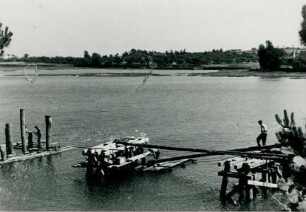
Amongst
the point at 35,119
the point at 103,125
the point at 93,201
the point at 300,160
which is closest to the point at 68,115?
the point at 35,119

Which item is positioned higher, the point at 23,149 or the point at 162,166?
the point at 23,149

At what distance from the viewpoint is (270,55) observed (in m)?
169

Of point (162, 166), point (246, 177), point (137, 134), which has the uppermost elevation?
point (246, 177)

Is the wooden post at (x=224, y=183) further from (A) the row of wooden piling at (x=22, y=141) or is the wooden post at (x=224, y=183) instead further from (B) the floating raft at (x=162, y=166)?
(A) the row of wooden piling at (x=22, y=141)

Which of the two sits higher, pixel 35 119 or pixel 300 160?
pixel 300 160

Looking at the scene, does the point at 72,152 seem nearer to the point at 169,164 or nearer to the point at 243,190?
the point at 169,164

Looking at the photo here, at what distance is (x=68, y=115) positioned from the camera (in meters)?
65.0

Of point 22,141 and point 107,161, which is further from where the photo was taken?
point 22,141

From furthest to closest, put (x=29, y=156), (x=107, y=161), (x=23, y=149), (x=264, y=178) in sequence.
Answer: (x=23, y=149), (x=29, y=156), (x=107, y=161), (x=264, y=178)

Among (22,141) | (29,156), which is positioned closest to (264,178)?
Answer: (29,156)

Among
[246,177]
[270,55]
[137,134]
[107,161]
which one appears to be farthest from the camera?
[270,55]

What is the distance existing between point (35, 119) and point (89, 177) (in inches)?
1424

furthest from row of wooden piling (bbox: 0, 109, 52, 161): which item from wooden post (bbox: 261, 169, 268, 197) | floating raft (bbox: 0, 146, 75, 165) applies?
wooden post (bbox: 261, 169, 268, 197)

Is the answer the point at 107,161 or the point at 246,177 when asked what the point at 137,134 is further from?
the point at 246,177
